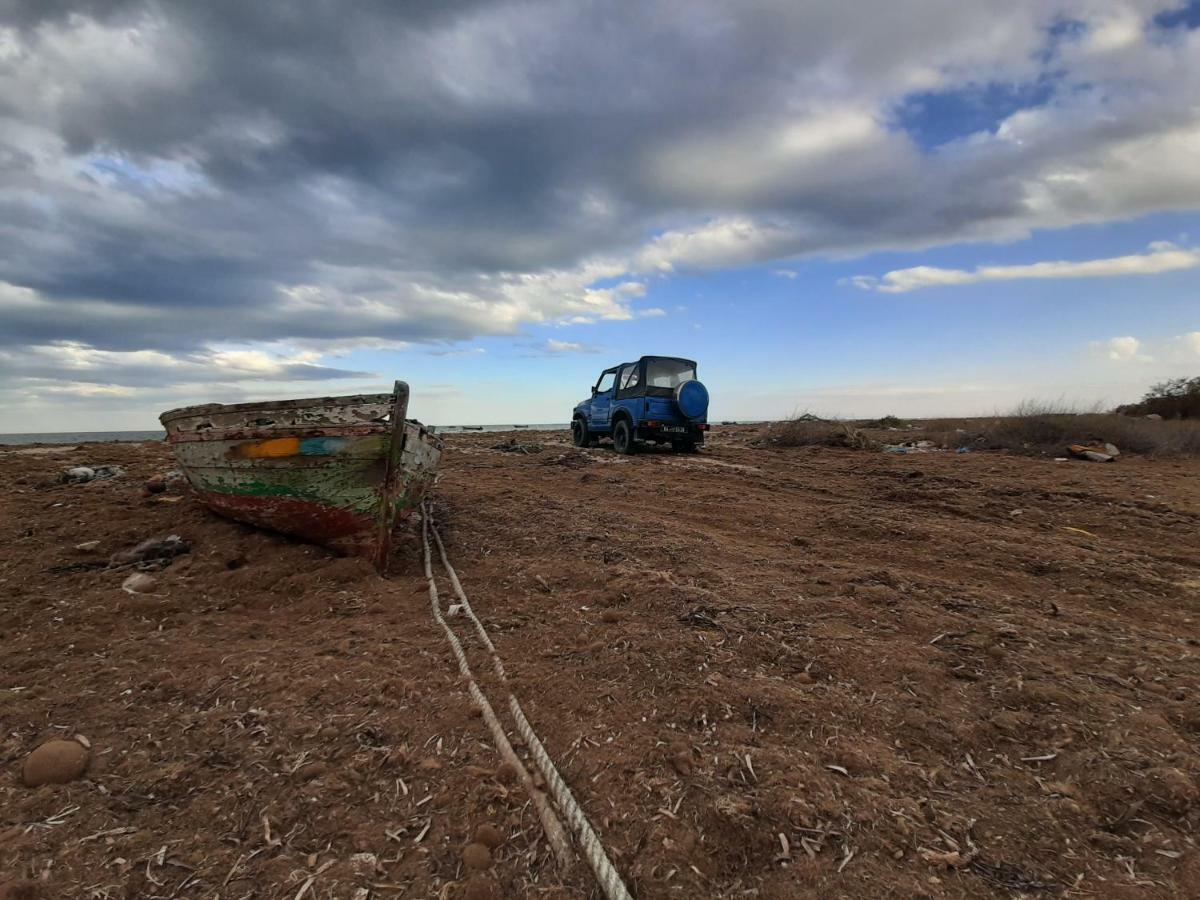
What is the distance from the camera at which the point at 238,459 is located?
4660 mm

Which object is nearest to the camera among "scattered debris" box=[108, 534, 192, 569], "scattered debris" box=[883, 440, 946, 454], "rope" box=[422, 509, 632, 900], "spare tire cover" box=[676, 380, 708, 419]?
"rope" box=[422, 509, 632, 900]

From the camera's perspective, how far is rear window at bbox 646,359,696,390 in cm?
1268

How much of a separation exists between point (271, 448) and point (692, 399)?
29.9 feet

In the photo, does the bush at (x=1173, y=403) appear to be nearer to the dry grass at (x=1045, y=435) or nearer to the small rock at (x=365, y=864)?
the dry grass at (x=1045, y=435)

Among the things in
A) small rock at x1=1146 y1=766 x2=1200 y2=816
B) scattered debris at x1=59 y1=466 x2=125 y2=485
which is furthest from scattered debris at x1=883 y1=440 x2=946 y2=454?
scattered debris at x1=59 y1=466 x2=125 y2=485

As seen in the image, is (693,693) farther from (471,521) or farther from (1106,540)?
(1106,540)

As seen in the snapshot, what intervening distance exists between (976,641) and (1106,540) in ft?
10.5

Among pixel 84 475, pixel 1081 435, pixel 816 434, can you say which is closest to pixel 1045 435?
pixel 1081 435

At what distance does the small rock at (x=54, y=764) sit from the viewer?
2029 mm

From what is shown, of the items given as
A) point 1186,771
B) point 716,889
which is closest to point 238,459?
point 716,889

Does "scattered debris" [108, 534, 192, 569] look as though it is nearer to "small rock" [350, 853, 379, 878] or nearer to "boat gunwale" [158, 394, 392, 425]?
"boat gunwale" [158, 394, 392, 425]

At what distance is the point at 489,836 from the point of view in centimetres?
179

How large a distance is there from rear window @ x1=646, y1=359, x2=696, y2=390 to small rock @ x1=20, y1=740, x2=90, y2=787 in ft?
36.5

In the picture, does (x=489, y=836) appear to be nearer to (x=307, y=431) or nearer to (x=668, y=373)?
(x=307, y=431)
